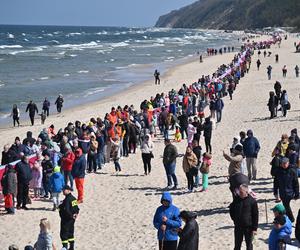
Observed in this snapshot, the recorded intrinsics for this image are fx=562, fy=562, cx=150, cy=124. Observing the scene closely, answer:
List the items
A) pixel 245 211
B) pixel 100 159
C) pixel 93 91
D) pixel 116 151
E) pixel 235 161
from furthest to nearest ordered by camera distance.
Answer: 1. pixel 93 91
2. pixel 100 159
3. pixel 116 151
4. pixel 235 161
5. pixel 245 211

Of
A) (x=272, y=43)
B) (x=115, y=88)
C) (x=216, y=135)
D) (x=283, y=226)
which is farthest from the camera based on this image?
(x=272, y=43)

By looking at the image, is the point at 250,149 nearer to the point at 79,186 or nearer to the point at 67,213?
the point at 79,186

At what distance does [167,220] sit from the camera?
27.1 ft

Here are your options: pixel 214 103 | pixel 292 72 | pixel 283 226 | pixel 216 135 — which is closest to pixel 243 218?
pixel 283 226

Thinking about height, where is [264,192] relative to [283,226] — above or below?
below

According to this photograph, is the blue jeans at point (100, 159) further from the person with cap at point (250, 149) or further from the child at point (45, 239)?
the child at point (45, 239)

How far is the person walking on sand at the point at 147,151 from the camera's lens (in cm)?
1516

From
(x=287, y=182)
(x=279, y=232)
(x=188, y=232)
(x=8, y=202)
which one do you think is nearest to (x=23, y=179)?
(x=8, y=202)

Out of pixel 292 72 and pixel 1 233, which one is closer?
pixel 1 233

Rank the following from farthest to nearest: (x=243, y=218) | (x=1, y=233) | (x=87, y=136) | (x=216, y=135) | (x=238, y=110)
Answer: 1. (x=238, y=110)
2. (x=216, y=135)
3. (x=87, y=136)
4. (x=1, y=233)
5. (x=243, y=218)

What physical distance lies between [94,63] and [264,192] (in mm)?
51586

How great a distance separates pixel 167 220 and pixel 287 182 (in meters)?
2.80

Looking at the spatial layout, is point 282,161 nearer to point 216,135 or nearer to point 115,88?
point 216,135

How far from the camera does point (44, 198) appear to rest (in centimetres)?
1408
